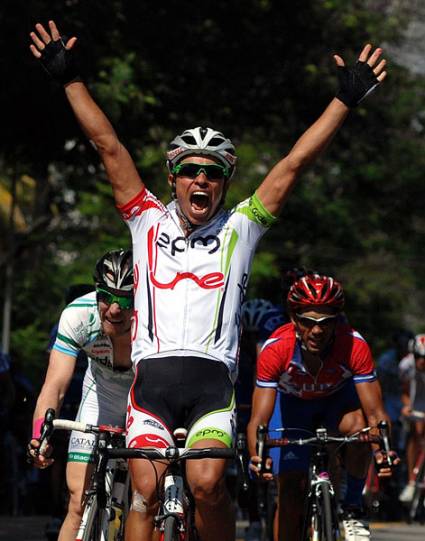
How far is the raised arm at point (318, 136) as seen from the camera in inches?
307

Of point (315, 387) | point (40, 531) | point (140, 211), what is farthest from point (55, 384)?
point (40, 531)

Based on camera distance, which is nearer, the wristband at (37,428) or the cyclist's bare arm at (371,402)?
the wristband at (37,428)

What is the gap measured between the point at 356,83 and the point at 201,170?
3.16 ft

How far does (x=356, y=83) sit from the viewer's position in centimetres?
802

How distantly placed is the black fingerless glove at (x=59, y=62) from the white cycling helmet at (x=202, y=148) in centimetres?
65

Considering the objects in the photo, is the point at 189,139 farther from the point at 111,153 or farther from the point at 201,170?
the point at 111,153

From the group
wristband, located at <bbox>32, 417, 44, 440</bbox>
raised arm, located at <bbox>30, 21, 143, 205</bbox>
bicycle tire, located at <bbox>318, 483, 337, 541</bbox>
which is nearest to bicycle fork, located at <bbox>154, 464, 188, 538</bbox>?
wristband, located at <bbox>32, 417, 44, 440</bbox>

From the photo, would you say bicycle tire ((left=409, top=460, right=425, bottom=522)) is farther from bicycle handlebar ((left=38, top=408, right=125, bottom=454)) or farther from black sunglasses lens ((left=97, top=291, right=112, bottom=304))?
bicycle handlebar ((left=38, top=408, right=125, bottom=454))

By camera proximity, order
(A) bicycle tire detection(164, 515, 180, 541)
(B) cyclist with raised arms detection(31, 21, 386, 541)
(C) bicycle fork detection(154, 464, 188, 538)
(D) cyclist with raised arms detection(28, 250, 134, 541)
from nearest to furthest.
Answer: (A) bicycle tire detection(164, 515, 180, 541)
(C) bicycle fork detection(154, 464, 188, 538)
(B) cyclist with raised arms detection(31, 21, 386, 541)
(D) cyclist with raised arms detection(28, 250, 134, 541)

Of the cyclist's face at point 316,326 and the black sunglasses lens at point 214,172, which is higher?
the black sunglasses lens at point 214,172

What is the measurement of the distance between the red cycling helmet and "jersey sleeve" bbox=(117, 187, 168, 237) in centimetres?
165

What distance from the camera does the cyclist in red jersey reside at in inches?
364

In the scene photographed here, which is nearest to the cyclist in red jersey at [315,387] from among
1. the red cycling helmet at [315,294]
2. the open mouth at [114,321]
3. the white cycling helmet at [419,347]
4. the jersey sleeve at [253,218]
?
the red cycling helmet at [315,294]

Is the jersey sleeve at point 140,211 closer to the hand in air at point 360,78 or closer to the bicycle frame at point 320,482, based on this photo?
the hand in air at point 360,78
